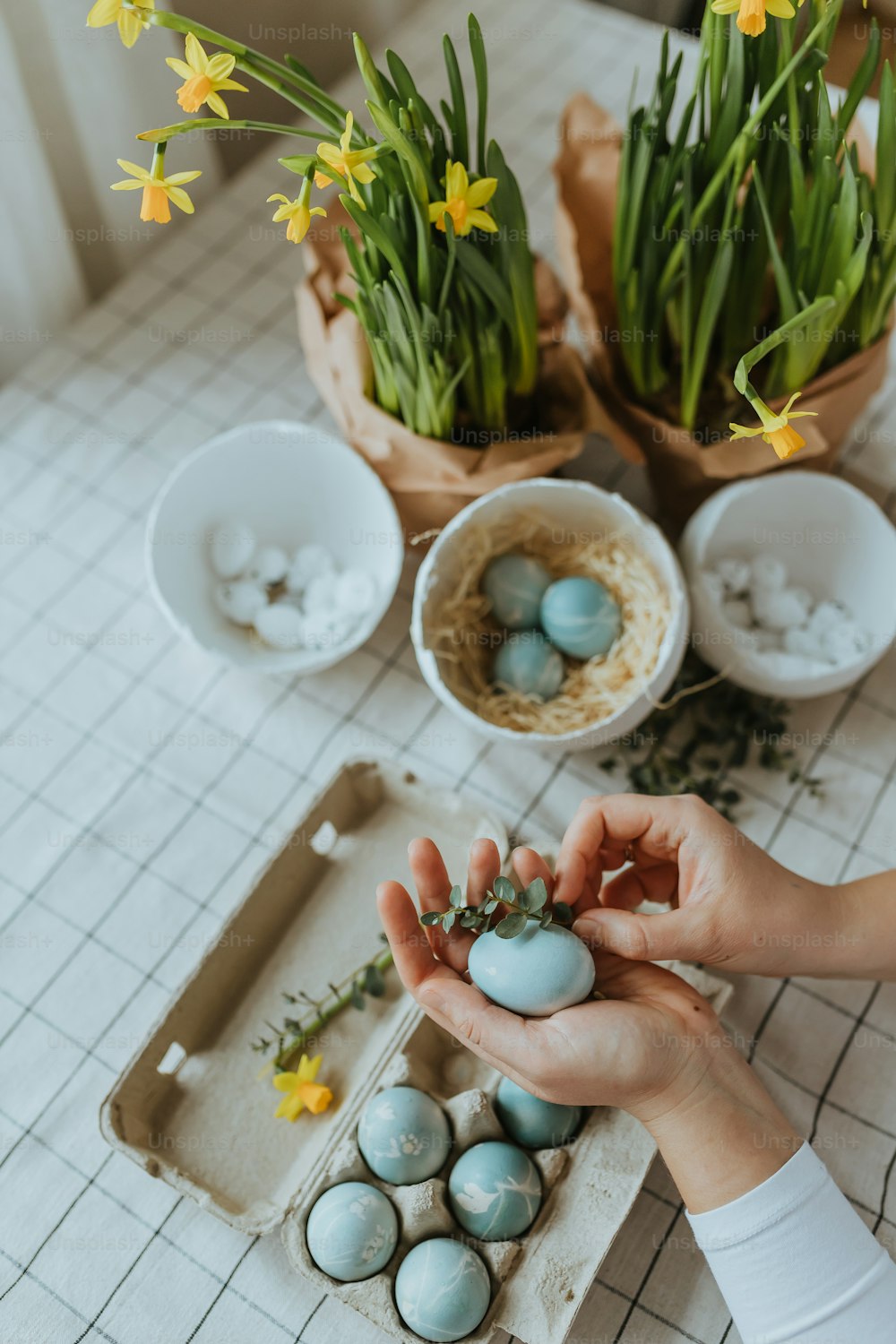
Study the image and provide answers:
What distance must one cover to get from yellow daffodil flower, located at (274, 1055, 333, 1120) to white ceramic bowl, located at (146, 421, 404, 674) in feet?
1.03

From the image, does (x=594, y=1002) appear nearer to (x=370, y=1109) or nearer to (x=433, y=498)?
(x=370, y=1109)

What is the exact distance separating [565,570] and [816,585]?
0.76 ft

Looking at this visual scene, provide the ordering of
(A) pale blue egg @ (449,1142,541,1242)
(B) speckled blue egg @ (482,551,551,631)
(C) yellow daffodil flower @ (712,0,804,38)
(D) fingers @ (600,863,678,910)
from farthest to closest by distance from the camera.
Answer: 1. (B) speckled blue egg @ (482,551,551,631)
2. (D) fingers @ (600,863,678,910)
3. (A) pale blue egg @ (449,1142,541,1242)
4. (C) yellow daffodil flower @ (712,0,804,38)

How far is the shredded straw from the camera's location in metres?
0.87

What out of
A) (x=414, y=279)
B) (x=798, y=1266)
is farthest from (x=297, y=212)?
(x=798, y=1266)

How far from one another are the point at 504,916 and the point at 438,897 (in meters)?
0.05

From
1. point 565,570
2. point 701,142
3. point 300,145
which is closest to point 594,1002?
point 565,570

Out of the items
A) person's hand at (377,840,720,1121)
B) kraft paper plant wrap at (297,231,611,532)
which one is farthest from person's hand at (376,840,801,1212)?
kraft paper plant wrap at (297,231,611,532)

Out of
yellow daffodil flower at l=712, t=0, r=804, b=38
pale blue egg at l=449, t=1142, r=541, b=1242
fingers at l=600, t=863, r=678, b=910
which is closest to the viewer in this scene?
yellow daffodil flower at l=712, t=0, r=804, b=38

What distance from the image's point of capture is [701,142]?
2.63ft

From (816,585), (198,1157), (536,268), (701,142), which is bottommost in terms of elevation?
(198,1157)

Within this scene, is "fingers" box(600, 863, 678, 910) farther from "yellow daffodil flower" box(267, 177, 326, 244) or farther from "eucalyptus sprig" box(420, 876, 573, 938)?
"yellow daffodil flower" box(267, 177, 326, 244)

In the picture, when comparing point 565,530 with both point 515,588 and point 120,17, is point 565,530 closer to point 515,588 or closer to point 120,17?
point 515,588

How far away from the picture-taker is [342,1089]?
78 cm
